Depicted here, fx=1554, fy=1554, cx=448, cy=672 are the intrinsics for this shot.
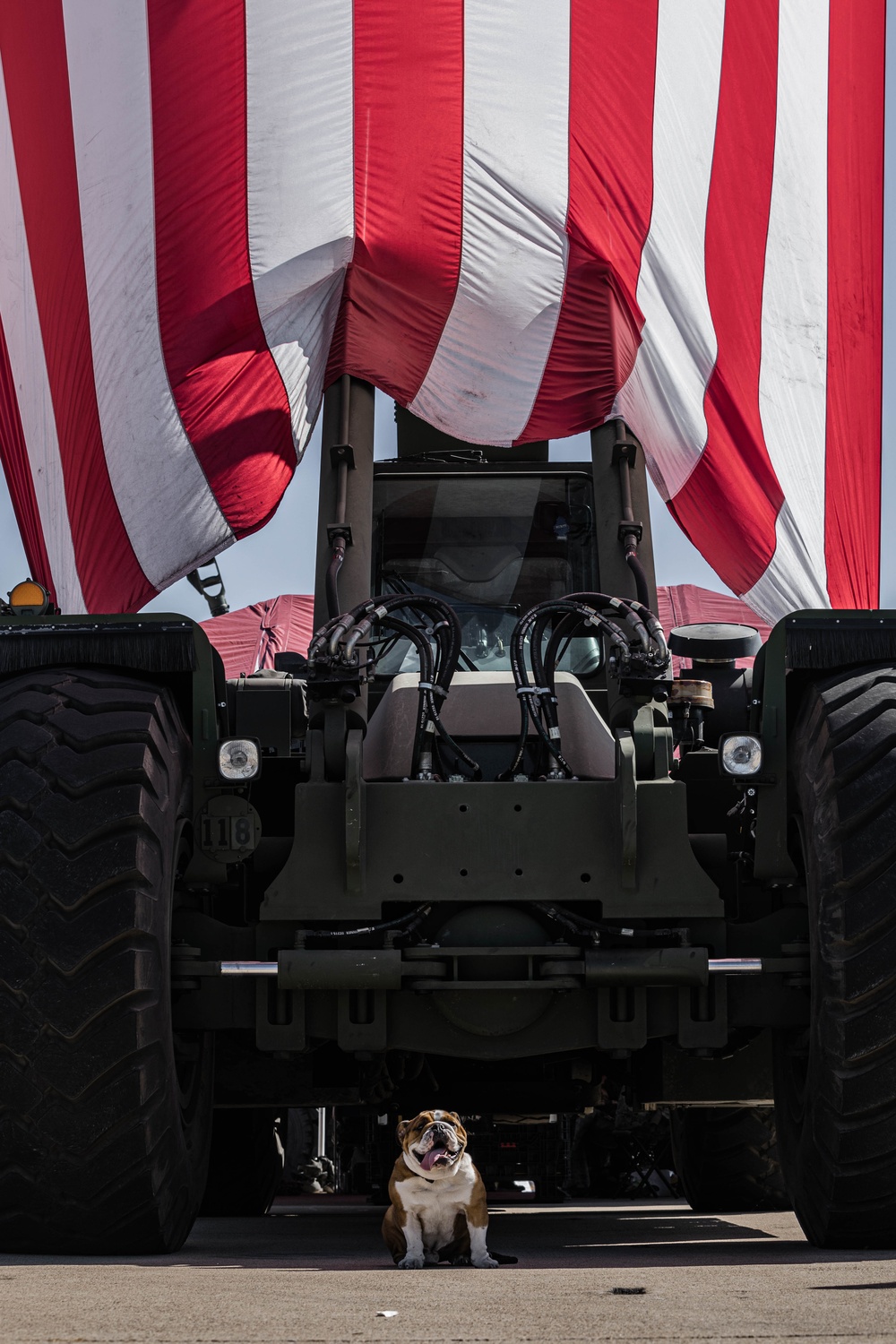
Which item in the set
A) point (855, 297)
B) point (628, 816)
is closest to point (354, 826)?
point (628, 816)

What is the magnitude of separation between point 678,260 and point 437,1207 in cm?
424

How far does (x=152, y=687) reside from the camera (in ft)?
15.3

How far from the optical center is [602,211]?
6.77 metres

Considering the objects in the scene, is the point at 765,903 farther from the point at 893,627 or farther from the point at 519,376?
the point at 519,376

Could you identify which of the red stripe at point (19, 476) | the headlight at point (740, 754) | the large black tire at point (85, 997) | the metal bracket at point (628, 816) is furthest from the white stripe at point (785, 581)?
the large black tire at point (85, 997)

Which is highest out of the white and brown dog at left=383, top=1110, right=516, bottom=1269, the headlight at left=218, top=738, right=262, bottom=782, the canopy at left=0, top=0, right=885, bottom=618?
the canopy at left=0, top=0, right=885, bottom=618

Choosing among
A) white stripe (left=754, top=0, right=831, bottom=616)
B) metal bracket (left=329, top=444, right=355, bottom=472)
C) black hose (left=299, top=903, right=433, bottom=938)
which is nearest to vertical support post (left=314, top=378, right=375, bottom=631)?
metal bracket (left=329, top=444, right=355, bottom=472)

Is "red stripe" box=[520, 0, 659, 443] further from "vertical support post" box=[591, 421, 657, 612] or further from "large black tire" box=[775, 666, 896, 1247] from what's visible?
"large black tire" box=[775, 666, 896, 1247]

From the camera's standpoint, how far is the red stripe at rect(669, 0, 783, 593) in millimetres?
6855

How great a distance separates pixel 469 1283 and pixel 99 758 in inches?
68.3

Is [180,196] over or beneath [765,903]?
over

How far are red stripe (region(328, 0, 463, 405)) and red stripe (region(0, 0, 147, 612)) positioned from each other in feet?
4.33

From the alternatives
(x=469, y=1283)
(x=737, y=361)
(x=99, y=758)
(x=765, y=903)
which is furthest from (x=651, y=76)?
(x=469, y=1283)

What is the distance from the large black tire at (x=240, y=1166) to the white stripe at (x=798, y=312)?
365 centimetres
